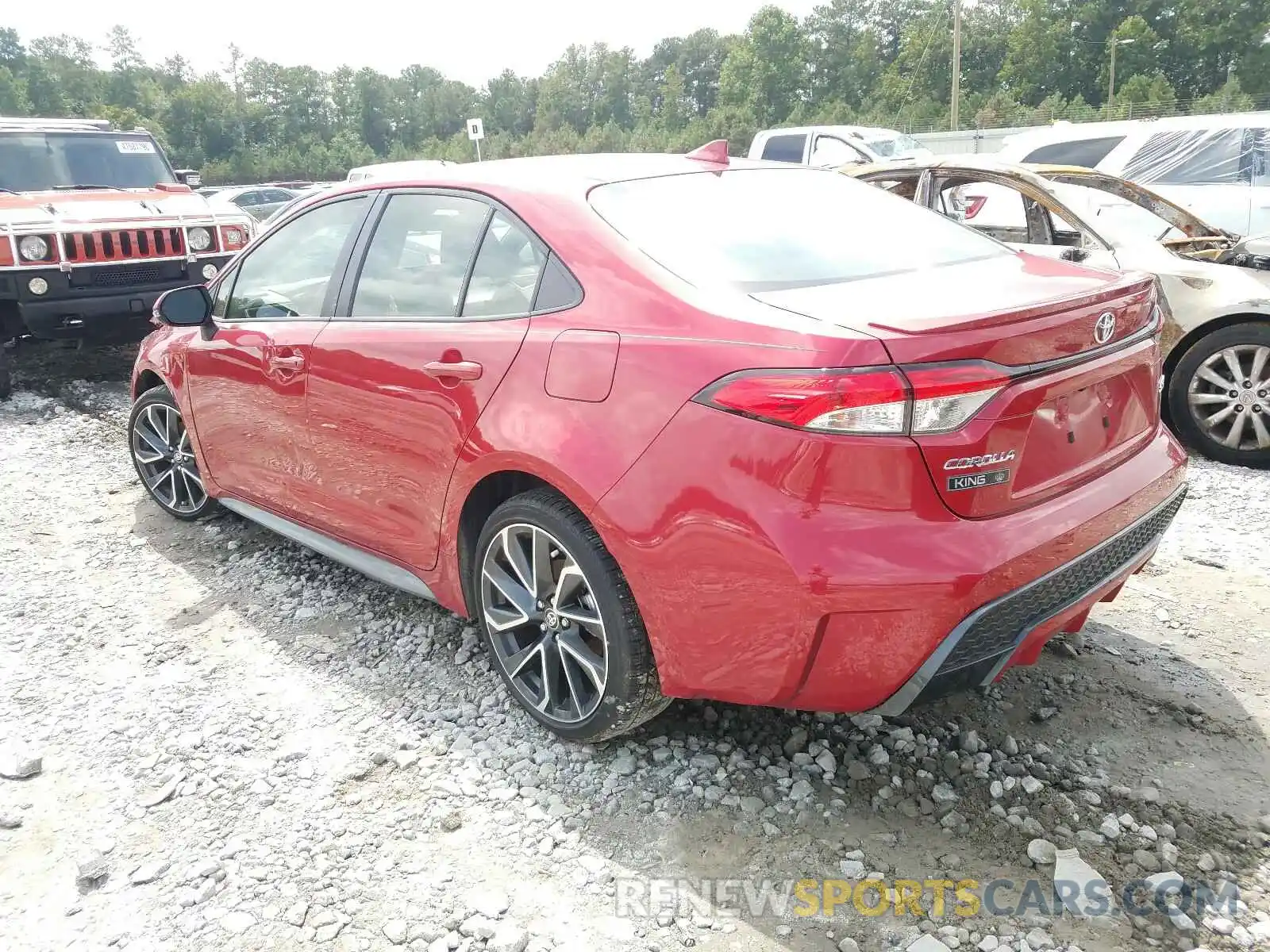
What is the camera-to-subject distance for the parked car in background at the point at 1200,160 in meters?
9.19

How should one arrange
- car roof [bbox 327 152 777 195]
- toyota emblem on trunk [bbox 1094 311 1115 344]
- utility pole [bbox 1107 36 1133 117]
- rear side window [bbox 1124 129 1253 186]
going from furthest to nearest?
1. utility pole [bbox 1107 36 1133 117]
2. rear side window [bbox 1124 129 1253 186]
3. car roof [bbox 327 152 777 195]
4. toyota emblem on trunk [bbox 1094 311 1115 344]

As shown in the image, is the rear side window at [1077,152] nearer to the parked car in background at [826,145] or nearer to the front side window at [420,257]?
the parked car in background at [826,145]

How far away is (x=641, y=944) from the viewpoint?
7.24 ft

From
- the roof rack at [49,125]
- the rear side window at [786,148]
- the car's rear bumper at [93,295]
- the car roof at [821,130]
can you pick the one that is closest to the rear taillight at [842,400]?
the car's rear bumper at [93,295]

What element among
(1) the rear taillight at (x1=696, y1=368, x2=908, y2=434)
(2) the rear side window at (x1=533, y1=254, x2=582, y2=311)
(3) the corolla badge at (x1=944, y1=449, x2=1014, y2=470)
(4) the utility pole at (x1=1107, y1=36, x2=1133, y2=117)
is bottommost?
(3) the corolla badge at (x1=944, y1=449, x2=1014, y2=470)

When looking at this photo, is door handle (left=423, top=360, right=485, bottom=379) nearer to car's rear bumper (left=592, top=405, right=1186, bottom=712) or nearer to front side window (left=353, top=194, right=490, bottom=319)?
front side window (left=353, top=194, right=490, bottom=319)

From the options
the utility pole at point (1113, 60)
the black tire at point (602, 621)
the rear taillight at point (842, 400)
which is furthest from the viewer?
the utility pole at point (1113, 60)

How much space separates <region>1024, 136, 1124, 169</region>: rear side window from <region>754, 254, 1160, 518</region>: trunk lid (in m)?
8.25

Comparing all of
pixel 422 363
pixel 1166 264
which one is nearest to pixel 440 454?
pixel 422 363

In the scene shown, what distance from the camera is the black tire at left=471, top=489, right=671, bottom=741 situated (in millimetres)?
2590

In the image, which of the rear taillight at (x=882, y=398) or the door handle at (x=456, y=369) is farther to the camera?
the door handle at (x=456, y=369)

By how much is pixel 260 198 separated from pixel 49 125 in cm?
1782

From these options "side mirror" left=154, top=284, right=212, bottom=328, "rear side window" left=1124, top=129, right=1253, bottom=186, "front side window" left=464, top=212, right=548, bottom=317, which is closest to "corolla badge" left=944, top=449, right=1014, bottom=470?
"front side window" left=464, top=212, right=548, bottom=317

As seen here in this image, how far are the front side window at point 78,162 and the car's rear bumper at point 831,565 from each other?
8.14 m
